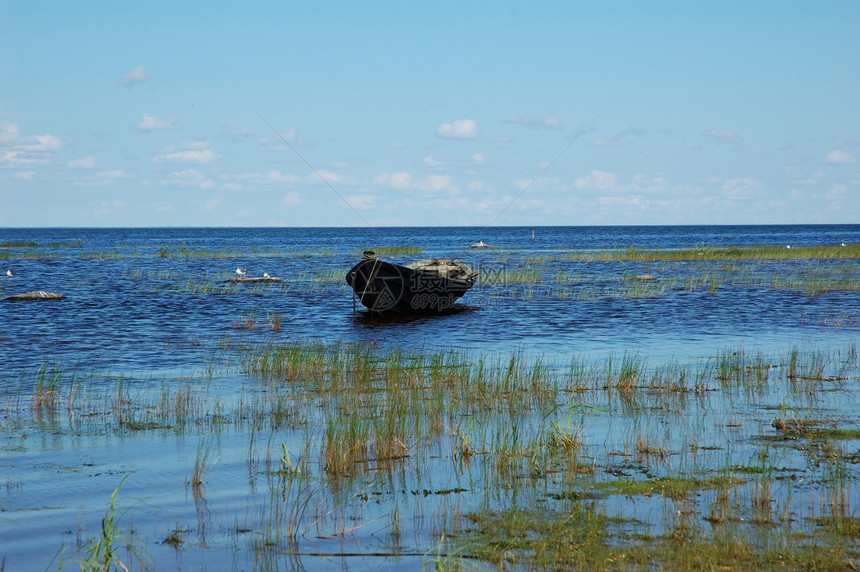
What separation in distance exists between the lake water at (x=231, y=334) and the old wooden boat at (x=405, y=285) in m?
0.78

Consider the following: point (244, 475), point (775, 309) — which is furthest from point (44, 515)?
point (775, 309)

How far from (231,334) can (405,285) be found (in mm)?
7011

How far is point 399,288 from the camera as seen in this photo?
78.8ft

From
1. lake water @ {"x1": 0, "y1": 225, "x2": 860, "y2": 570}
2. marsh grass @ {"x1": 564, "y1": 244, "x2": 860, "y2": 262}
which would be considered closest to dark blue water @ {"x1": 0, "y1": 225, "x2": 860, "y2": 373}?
lake water @ {"x1": 0, "y1": 225, "x2": 860, "y2": 570}

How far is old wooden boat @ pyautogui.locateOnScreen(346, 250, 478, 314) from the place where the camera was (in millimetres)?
23422

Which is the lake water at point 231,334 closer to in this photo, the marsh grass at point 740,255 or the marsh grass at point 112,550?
the marsh grass at point 112,550

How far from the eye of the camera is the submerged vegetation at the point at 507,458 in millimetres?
5352

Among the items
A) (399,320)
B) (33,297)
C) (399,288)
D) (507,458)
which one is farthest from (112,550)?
(33,297)

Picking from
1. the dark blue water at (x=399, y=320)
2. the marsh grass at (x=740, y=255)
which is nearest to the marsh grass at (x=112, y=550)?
the dark blue water at (x=399, y=320)

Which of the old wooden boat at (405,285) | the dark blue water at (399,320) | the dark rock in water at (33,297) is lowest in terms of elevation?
the dark blue water at (399,320)

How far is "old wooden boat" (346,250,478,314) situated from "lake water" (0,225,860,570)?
78cm

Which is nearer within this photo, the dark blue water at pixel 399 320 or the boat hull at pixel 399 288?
the dark blue water at pixel 399 320

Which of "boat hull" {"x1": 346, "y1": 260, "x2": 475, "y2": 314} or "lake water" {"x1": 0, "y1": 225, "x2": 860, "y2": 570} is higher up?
"boat hull" {"x1": 346, "y1": 260, "x2": 475, "y2": 314}

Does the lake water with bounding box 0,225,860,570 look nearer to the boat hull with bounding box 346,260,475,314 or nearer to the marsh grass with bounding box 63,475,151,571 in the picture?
the marsh grass with bounding box 63,475,151,571
